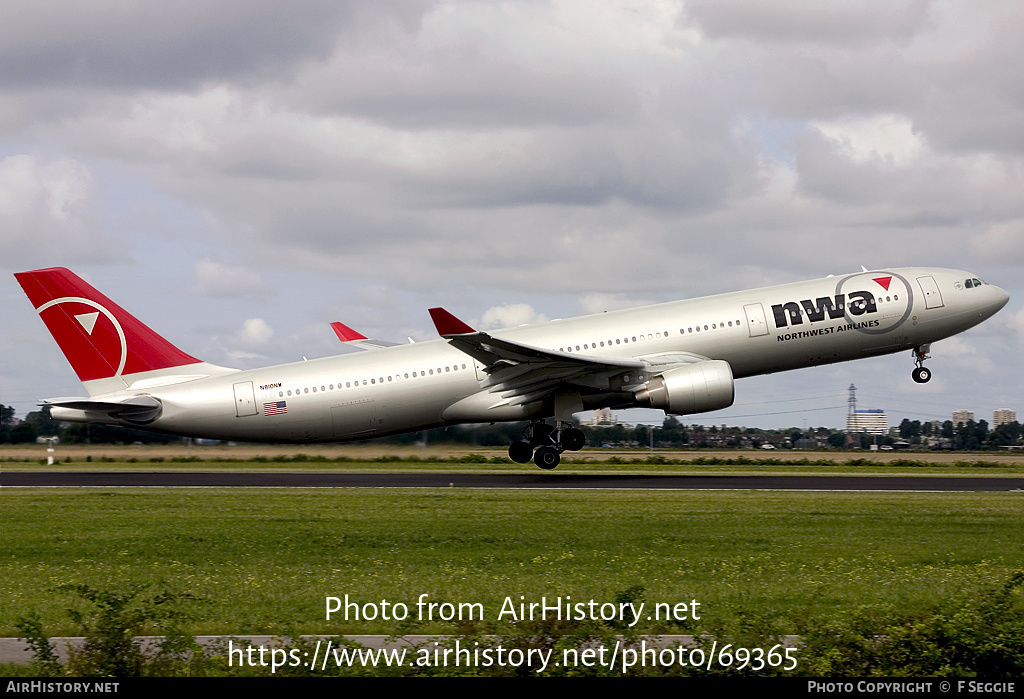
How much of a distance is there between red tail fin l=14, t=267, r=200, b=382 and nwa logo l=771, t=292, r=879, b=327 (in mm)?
21092

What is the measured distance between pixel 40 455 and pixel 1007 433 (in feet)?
240

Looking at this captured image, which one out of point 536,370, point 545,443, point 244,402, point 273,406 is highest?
point 536,370

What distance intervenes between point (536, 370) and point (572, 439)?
3.17m

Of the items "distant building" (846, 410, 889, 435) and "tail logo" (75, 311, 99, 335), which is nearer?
"tail logo" (75, 311, 99, 335)

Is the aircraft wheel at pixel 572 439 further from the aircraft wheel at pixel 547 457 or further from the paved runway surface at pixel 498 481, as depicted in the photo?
the paved runway surface at pixel 498 481

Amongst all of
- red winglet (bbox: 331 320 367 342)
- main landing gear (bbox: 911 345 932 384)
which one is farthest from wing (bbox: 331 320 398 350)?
main landing gear (bbox: 911 345 932 384)

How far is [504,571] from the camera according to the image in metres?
16.8

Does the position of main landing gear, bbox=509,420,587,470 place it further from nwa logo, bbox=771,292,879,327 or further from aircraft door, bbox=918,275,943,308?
aircraft door, bbox=918,275,943,308

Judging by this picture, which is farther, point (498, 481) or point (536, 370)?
point (536, 370)

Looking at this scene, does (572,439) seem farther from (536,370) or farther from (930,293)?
(930,293)

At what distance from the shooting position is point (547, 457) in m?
36.8

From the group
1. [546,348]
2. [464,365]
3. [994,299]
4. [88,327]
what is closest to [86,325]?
[88,327]

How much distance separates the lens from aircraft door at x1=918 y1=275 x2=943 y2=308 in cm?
3666

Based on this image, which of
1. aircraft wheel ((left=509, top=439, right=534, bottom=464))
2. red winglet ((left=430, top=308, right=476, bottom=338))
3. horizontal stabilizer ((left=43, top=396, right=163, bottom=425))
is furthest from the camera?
aircraft wheel ((left=509, top=439, right=534, bottom=464))
